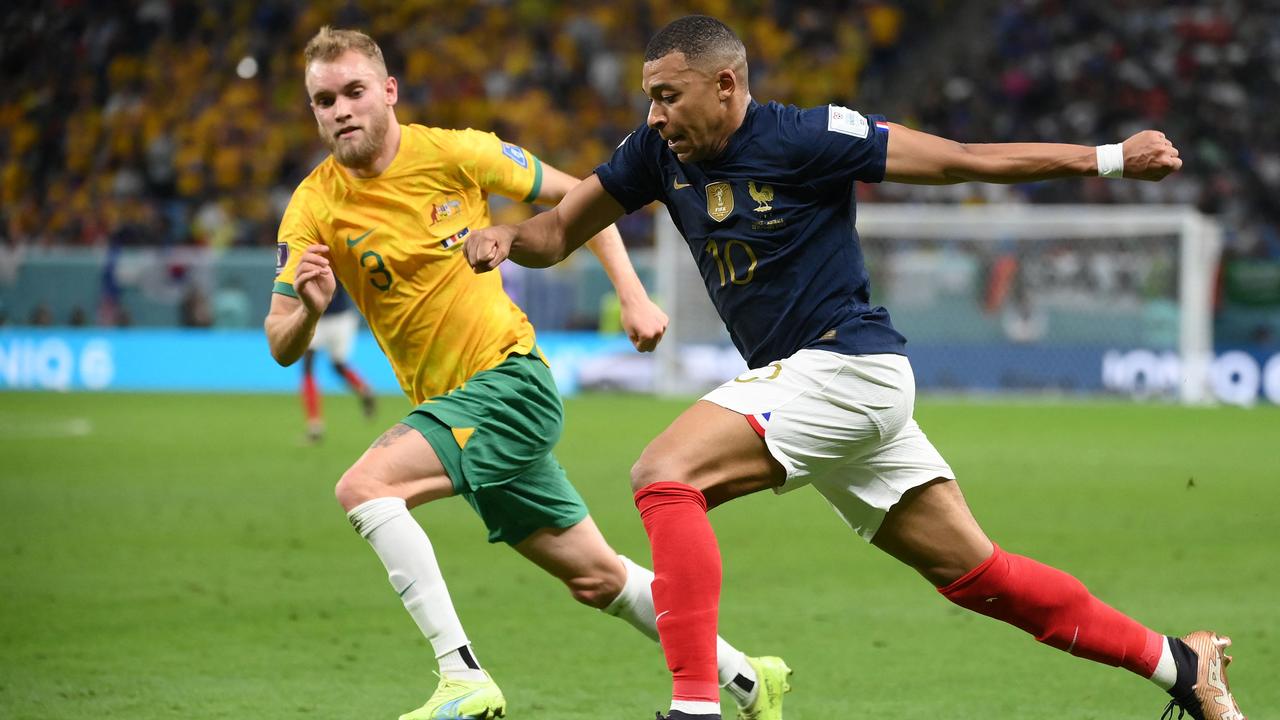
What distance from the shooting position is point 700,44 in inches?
162

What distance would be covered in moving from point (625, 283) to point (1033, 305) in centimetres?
1663

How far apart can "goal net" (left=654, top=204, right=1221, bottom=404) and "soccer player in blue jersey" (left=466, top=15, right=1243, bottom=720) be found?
15.7m

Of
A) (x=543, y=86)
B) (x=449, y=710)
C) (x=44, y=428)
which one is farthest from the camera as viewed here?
(x=543, y=86)

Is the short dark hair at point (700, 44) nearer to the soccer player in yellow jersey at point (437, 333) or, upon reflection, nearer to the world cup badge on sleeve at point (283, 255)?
the soccer player in yellow jersey at point (437, 333)

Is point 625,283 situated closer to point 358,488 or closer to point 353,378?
point 358,488

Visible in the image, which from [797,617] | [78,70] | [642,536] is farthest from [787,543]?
[78,70]

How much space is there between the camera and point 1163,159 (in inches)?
156

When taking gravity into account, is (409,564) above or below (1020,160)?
below

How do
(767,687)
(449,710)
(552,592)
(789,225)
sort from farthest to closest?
(552,592), (767,687), (449,710), (789,225)

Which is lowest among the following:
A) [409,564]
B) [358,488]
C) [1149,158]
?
[409,564]

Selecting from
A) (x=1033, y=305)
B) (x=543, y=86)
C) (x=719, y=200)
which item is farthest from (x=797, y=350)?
(x=543, y=86)

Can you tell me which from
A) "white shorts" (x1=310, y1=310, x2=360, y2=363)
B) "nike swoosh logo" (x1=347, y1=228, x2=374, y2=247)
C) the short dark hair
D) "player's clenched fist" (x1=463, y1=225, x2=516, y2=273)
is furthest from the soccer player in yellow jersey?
"white shorts" (x1=310, y1=310, x2=360, y2=363)

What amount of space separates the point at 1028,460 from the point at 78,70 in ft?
59.6

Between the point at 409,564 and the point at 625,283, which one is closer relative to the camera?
the point at 409,564
